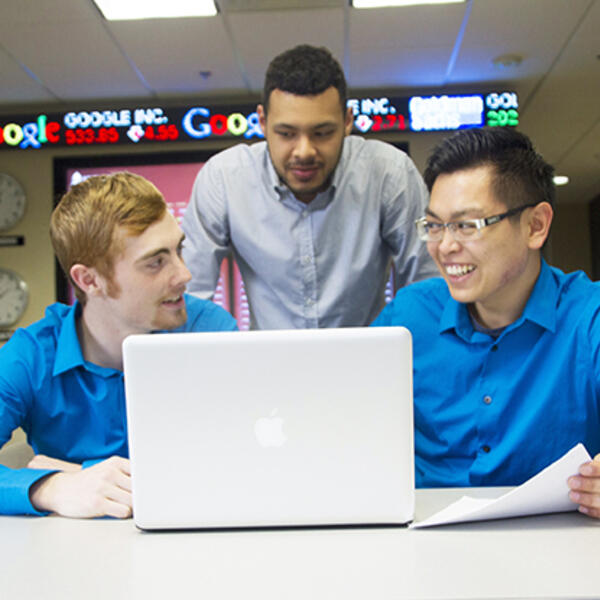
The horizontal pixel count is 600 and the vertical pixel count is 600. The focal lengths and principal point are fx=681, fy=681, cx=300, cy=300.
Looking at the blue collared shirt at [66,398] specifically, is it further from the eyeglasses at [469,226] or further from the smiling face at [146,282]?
the eyeglasses at [469,226]

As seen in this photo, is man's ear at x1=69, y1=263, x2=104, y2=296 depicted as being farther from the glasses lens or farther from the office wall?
the office wall

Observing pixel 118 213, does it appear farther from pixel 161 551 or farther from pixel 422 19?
pixel 422 19

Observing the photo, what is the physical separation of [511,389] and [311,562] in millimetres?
719

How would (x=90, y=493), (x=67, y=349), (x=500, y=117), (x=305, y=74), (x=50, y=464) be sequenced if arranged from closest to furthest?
1. (x=90, y=493)
2. (x=50, y=464)
3. (x=67, y=349)
4. (x=305, y=74)
5. (x=500, y=117)

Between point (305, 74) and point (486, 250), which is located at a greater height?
point (305, 74)

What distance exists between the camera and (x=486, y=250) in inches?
57.5

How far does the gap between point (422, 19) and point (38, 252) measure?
2921mm

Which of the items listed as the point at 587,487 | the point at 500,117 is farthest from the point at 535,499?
the point at 500,117

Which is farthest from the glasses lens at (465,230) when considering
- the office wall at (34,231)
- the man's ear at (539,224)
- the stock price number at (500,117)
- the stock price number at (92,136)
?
the office wall at (34,231)

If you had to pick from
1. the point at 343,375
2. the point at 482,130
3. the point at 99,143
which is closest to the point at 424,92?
the point at 99,143

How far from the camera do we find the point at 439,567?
800mm

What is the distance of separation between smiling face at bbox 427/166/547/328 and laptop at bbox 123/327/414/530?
0.63 metres

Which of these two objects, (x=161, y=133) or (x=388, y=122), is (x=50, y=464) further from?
(x=388, y=122)

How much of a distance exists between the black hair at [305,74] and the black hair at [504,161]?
537 mm
